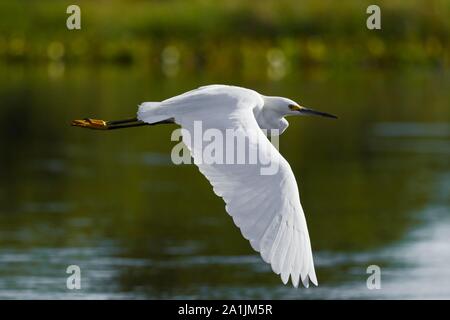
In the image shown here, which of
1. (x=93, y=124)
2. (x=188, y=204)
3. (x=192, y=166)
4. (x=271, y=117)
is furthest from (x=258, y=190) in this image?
(x=192, y=166)

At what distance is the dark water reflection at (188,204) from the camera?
18.9 m

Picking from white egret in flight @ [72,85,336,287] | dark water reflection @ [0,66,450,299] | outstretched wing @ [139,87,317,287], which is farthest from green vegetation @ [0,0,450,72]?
outstretched wing @ [139,87,317,287]

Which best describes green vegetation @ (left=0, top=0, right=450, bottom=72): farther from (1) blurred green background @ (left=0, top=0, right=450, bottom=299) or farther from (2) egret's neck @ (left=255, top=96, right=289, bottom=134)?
(2) egret's neck @ (left=255, top=96, right=289, bottom=134)

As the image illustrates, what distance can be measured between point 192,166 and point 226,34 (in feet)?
86.1

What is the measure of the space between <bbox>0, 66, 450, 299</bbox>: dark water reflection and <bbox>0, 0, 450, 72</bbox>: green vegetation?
11496 mm

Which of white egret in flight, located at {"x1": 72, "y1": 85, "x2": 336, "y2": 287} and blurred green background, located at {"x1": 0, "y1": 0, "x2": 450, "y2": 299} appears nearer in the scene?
white egret in flight, located at {"x1": 72, "y1": 85, "x2": 336, "y2": 287}

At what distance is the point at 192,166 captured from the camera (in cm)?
2973

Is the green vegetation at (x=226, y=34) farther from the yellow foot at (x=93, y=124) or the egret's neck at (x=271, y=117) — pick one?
the egret's neck at (x=271, y=117)

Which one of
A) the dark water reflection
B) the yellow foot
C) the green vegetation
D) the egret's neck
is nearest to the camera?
the egret's neck

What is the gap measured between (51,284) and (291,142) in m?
16.4

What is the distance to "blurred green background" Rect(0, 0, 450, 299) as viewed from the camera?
64.1 feet
